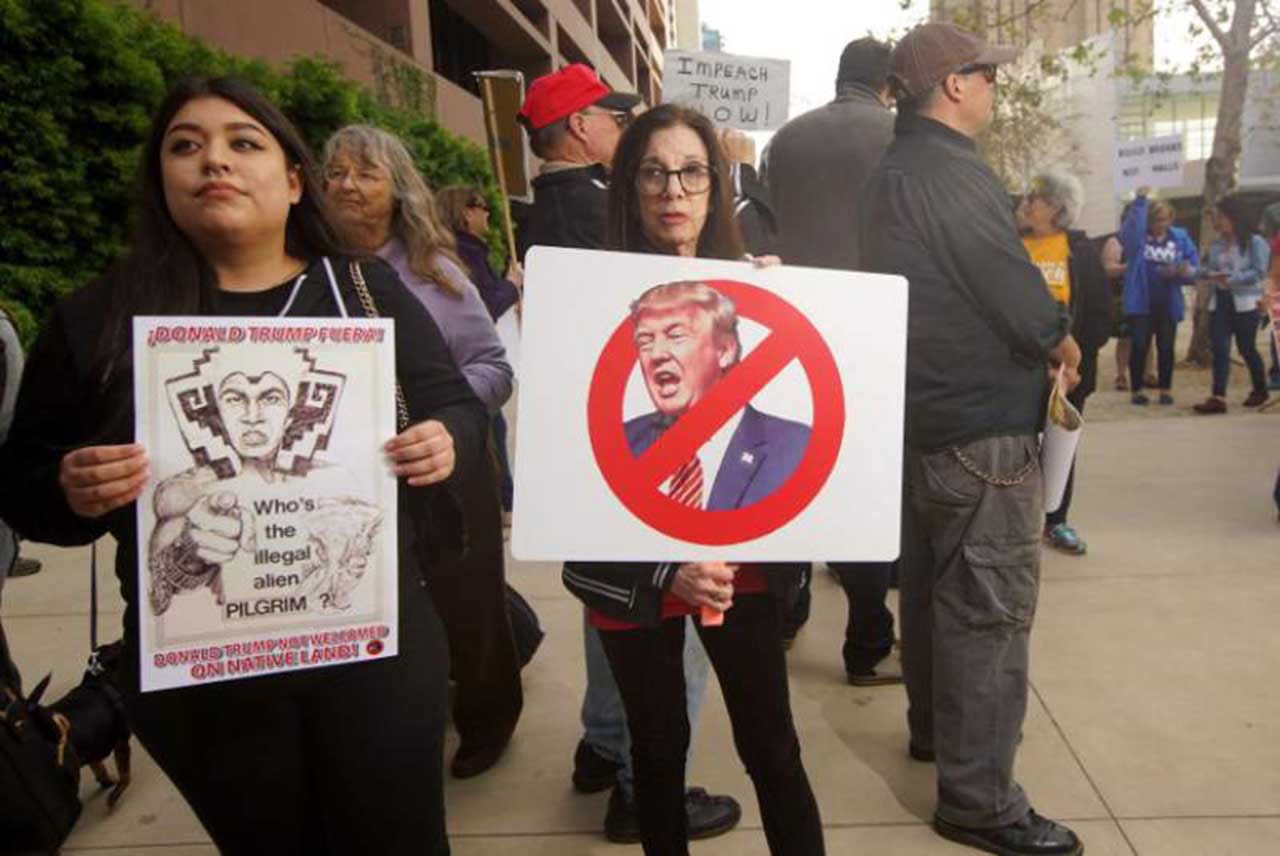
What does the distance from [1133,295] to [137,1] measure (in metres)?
9.74

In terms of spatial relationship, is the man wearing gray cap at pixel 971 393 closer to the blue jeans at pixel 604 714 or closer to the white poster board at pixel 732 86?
the blue jeans at pixel 604 714

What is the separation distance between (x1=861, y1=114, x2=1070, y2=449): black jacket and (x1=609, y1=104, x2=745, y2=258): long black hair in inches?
21.0

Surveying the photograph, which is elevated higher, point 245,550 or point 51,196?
point 51,196

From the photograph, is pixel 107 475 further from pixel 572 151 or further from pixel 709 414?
pixel 572 151

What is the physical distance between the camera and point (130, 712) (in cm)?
161

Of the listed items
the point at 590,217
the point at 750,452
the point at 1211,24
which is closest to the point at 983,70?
the point at 590,217

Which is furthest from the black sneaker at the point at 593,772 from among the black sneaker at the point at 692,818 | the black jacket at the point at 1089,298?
the black jacket at the point at 1089,298

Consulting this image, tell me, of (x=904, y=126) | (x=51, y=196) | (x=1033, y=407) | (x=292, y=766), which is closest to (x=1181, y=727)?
(x=1033, y=407)

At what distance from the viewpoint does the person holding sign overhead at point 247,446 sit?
1.53 meters

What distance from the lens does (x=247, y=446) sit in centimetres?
146

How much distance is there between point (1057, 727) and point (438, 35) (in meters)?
23.6

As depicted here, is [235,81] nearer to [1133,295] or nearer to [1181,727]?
[1181,727]

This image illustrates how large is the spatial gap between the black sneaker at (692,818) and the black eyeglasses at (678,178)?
162cm

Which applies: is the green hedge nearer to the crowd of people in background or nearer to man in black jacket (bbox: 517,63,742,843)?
man in black jacket (bbox: 517,63,742,843)
